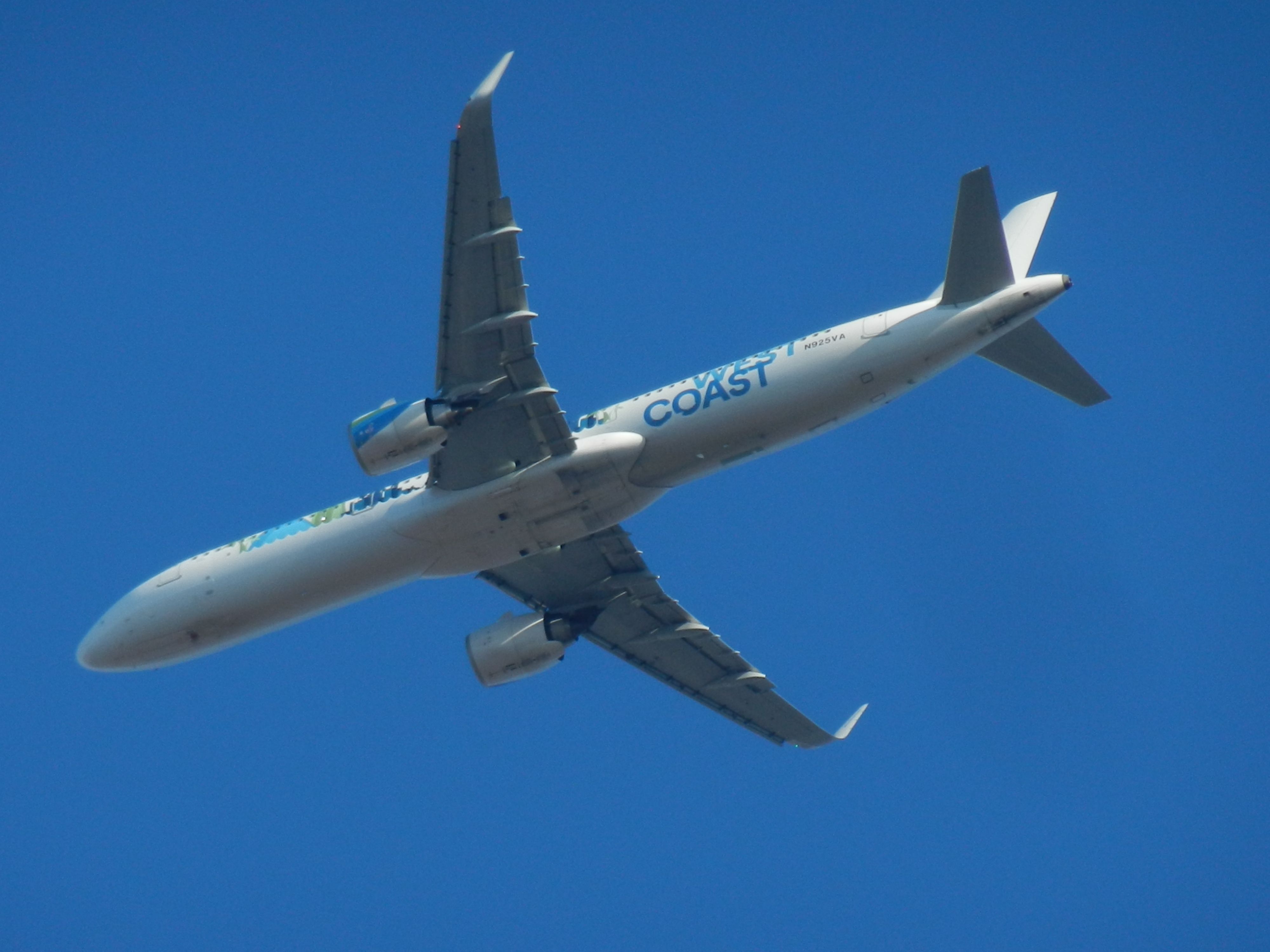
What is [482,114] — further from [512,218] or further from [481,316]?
[481,316]

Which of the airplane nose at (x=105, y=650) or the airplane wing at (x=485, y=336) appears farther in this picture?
the airplane nose at (x=105, y=650)

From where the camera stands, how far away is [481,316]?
2772cm

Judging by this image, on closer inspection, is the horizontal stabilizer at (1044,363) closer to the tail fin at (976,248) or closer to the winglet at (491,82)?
the tail fin at (976,248)

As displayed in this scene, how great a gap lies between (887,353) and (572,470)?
24.1 feet

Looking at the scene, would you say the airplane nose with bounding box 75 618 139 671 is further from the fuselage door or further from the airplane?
the fuselage door

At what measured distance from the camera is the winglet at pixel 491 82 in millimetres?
24562

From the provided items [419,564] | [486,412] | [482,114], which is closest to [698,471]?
[486,412]

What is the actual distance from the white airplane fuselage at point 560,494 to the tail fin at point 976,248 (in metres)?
0.30

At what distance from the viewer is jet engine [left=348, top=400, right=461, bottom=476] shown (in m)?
28.7

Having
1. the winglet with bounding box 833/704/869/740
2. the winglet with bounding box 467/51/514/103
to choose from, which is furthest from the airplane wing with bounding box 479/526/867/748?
the winglet with bounding box 467/51/514/103

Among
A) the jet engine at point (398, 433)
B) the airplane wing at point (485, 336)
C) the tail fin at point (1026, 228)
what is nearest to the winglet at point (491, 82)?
the airplane wing at point (485, 336)

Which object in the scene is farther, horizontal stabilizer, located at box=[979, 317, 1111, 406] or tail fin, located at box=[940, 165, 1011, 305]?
horizontal stabilizer, located at box=[979, 317, 1111, 406]

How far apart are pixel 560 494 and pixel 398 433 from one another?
13.2 feet

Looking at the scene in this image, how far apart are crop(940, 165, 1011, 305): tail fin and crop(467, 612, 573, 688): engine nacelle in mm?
13788
